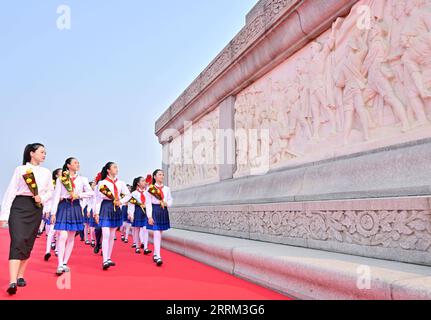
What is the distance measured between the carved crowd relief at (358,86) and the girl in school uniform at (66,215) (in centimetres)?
306

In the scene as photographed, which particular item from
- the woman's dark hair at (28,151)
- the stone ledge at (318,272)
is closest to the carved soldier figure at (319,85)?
the stone ledge at (318,272)

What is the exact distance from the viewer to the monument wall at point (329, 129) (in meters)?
3.17

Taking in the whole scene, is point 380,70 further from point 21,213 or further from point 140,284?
point 21,213

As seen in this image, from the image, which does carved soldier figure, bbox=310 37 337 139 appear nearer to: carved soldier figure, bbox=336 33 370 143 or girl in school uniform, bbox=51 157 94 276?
carved soldier figure, bbox=336 33 370 143

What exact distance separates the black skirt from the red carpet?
42cm

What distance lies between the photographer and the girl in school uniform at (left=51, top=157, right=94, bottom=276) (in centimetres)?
494

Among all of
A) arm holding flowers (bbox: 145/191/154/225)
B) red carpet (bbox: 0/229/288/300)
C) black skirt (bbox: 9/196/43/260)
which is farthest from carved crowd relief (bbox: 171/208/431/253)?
black skirt (bbox: 9/196/43/260)

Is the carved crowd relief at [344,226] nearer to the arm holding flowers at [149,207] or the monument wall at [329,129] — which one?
the monument wall at [329,129]

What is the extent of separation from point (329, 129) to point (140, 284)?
295cm

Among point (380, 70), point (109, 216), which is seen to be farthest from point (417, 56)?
point (109, 216)

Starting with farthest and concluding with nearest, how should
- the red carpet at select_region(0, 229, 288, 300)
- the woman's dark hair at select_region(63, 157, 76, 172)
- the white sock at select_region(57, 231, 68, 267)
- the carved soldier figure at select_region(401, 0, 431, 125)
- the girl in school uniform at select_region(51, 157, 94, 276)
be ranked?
the woman's dark hair at select_region(63, 157, 76, 172) < the girl in school uniform at select_region(51, 157, 94, 276) < the white sock at select_region(57, 231, 68, 267) < the red carpet at select_region(0, 229, 288, 300) < the carved soldier figure at select_region(401, 0, 431, 125)

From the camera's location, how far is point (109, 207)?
18.5 feet

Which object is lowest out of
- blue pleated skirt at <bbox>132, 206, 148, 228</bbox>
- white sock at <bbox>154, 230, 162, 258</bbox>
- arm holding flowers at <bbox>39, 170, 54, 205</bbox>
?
white sock at <bbox>154, 230, 162, 258</bbox>
